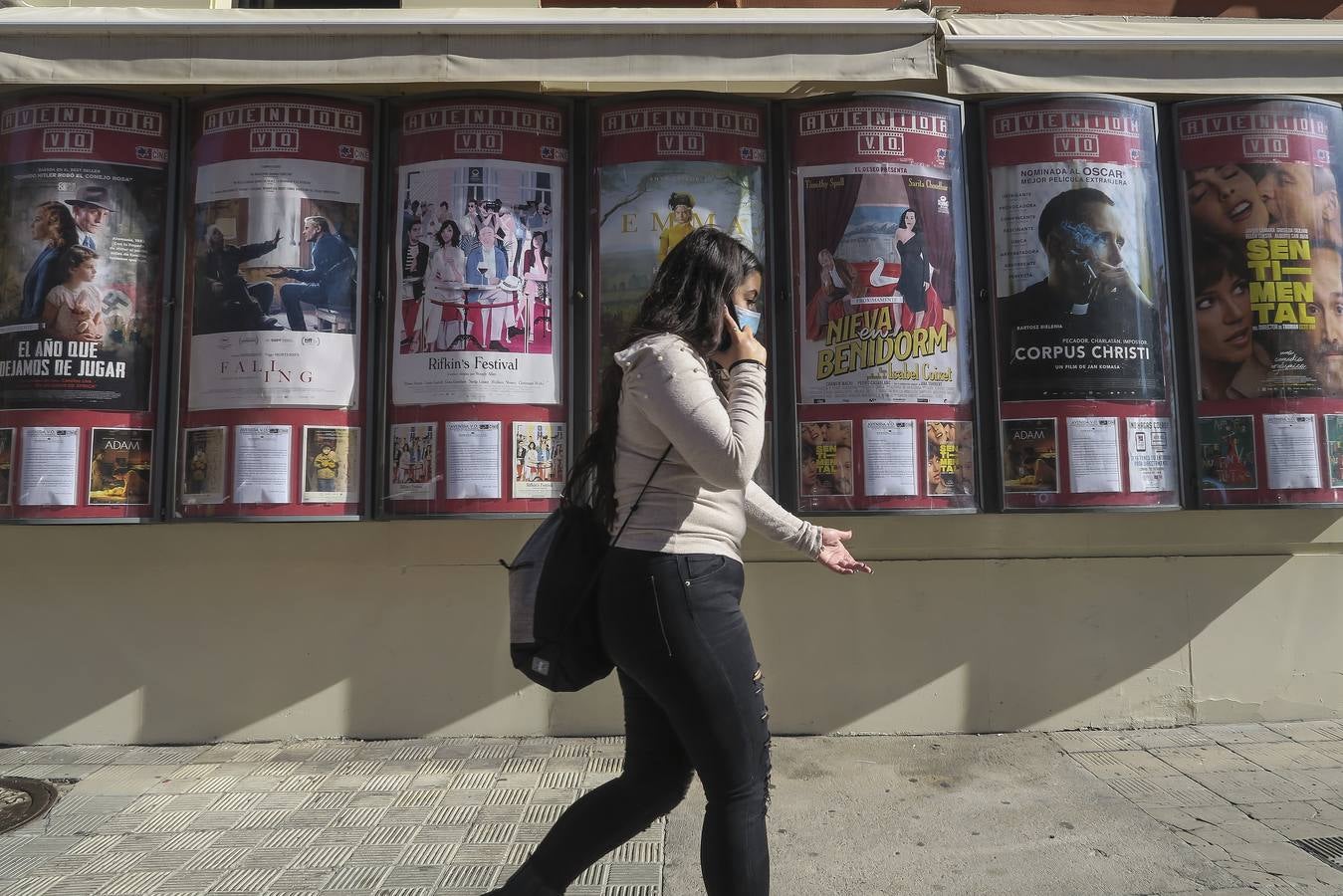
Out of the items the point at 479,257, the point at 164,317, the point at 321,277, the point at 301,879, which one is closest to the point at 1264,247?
the point at 479,257

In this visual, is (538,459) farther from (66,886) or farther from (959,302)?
(66,886)

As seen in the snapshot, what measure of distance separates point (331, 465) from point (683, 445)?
274 centimetres

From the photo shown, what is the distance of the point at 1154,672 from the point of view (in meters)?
4.82

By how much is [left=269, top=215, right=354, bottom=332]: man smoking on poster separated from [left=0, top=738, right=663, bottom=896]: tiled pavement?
2.02m

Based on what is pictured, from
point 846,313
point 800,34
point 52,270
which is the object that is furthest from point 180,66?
point 846,313

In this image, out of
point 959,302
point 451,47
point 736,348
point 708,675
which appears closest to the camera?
point 708,675

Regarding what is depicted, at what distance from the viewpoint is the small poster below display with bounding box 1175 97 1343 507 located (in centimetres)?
449

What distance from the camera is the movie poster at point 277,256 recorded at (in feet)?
14.2

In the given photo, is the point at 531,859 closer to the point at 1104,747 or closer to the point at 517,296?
the point at 517,296

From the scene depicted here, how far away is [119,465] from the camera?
434 cm

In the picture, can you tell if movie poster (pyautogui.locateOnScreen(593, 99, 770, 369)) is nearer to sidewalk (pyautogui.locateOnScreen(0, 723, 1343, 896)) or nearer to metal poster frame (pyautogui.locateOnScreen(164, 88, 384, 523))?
metal poster frame (pyautogui.locateOnScreen(164, 88, 384, 523))

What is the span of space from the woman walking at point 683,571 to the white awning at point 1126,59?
2601 millimetres

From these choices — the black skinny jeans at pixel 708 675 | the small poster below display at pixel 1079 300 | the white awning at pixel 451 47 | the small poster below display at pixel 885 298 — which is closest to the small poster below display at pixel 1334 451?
the small poster below display at pixel 1079 300

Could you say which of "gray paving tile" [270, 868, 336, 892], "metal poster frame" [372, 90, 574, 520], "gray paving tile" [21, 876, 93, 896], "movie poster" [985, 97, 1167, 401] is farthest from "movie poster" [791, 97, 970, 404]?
"gray paving tile" [21, 876, 93, 896]
